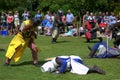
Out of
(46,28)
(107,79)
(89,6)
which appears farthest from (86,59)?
(89,6)

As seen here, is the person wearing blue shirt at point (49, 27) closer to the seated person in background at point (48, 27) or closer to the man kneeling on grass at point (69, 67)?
the seated person in background at point (48, 27)

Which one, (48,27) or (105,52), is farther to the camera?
(48,27)

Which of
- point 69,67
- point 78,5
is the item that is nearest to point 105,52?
point 69,67

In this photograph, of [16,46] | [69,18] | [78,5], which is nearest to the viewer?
[16,46]

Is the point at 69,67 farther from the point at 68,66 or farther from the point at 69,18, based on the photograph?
the point at 69,18

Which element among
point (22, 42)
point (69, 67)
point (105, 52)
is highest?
Result: point (22, 42)

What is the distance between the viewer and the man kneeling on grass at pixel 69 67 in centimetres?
1078

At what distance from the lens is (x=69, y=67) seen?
11062 mm

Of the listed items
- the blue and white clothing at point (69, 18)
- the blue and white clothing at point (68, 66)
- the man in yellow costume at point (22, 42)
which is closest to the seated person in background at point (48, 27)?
the blue and white clothing at point (69, 18)

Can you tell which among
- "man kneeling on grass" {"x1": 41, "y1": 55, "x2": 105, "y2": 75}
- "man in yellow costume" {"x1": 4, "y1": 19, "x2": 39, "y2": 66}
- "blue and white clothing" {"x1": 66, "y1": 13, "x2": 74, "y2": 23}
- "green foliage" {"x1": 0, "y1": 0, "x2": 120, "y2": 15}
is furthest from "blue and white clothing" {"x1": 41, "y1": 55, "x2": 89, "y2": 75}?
"green foliage" {"x1": 0, "y1": 0, "x2": 120, "y2": 15}

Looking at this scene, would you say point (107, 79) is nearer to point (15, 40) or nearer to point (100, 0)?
point (15, 40)

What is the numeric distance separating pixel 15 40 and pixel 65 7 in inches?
1056

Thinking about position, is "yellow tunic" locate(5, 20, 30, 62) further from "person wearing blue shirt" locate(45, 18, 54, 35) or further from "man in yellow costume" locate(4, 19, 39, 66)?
"person wearing blue shirt" locate(45, 18, 54, 35)

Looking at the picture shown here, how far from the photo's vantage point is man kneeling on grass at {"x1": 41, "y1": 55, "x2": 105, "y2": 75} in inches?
424
